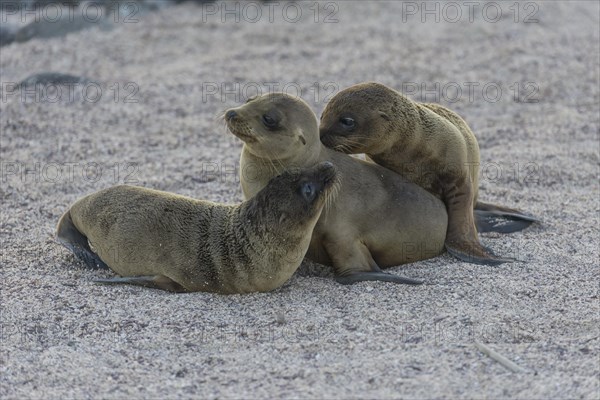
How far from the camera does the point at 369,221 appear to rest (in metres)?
5.57

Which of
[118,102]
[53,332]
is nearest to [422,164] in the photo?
[53,332]

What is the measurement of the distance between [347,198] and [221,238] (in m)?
0.77

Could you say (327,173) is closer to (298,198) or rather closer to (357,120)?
(298,198)

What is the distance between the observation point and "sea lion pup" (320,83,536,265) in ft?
18.6

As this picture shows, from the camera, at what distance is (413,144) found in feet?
19.1

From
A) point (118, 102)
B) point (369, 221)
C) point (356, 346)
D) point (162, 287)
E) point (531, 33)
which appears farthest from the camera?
point (531, 33)

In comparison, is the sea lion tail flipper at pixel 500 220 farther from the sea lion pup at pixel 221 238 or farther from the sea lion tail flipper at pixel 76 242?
the sea lion tail flipper at pixel 76 242

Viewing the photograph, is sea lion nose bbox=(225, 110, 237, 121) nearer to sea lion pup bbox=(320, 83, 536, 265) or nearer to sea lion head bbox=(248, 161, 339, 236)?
sea lion head bbox=(248, 161, 339, 236)

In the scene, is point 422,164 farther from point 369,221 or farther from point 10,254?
point 10,254

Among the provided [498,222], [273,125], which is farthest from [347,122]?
[498,222]

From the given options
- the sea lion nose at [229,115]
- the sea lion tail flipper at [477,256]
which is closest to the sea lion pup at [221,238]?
the sea lion nose at [229,115]

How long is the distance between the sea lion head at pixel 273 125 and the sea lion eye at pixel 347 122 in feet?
Answer: 1.06

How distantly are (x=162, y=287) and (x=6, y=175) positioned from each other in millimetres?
2802

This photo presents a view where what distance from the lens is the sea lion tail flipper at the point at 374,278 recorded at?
5.27 meters
